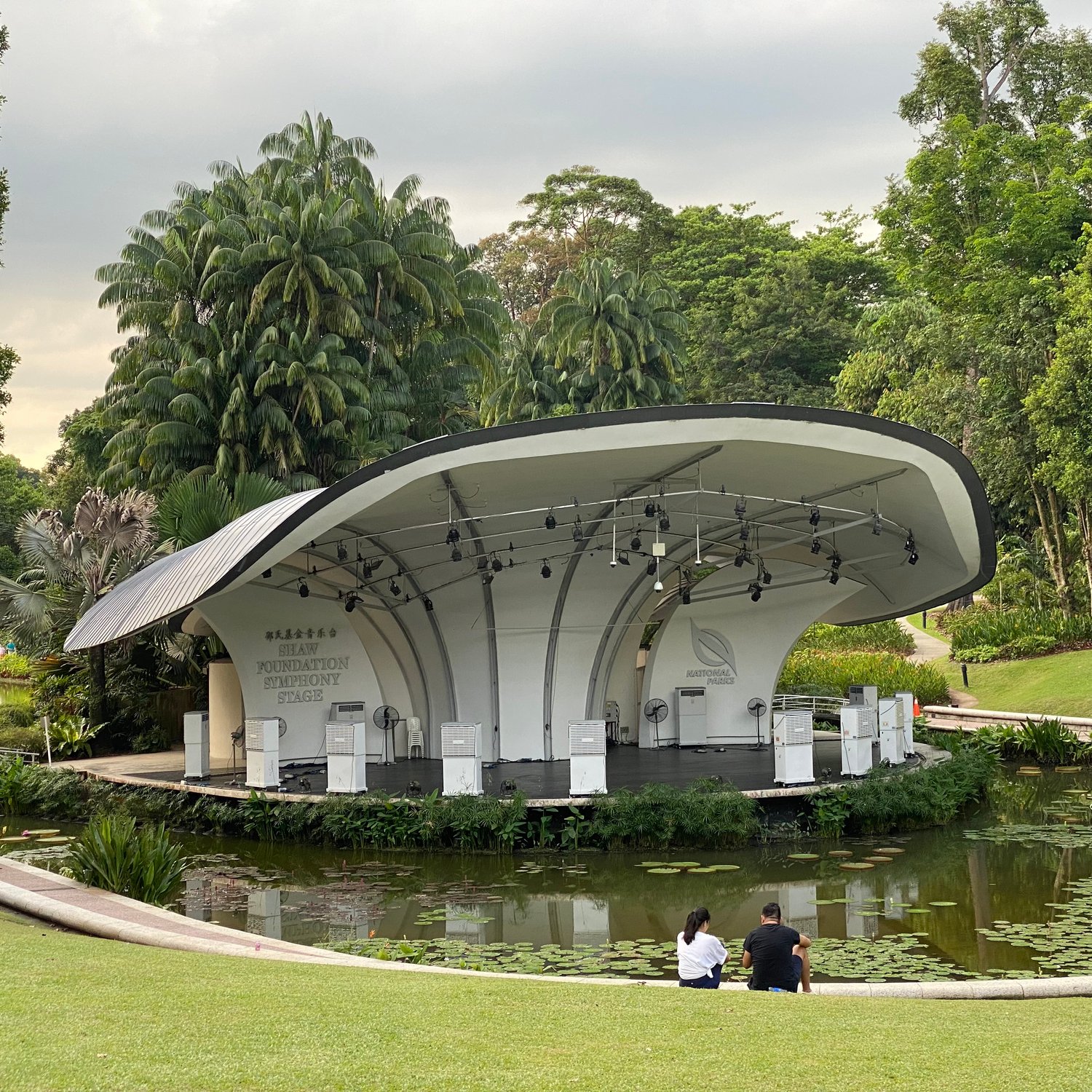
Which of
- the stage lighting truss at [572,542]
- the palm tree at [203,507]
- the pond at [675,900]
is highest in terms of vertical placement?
the palm tree at [203,507]

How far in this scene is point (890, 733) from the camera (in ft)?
61.0

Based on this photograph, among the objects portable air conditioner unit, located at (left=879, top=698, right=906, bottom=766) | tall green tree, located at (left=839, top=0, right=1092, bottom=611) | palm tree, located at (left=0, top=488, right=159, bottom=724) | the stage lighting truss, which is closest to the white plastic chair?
the stage lighting truss

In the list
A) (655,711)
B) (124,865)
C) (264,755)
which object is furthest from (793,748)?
(124,865)

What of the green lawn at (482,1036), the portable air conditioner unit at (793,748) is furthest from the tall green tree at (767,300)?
the green lawn at (482,1036)

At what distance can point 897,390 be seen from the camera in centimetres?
4222

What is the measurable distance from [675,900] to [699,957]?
181 inches

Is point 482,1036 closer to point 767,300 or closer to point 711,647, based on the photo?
point 711,647

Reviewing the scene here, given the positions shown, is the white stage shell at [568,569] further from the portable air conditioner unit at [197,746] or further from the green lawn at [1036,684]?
the green lawn at [1036,684]

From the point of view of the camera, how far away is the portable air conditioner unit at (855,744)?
17.3m

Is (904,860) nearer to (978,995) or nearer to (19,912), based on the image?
(978,995)

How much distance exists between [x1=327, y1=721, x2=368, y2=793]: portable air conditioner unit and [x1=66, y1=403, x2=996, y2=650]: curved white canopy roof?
8.13ft

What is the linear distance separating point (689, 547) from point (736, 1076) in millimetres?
16630

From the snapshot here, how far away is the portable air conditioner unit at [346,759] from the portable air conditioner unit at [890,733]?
316 inches

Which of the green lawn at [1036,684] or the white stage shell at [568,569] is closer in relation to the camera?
the white stage shell at [568,569]
